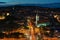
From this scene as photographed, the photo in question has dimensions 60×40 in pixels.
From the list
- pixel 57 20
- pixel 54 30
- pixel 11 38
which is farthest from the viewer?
pixel 57 20

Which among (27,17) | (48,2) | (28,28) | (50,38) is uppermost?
(48,2)

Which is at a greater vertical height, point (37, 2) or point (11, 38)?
point (37, 2)

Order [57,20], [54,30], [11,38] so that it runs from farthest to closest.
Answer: [57,20] < [54,30] < [11,38]

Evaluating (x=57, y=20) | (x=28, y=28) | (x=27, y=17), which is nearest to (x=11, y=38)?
(x=28, y=28)

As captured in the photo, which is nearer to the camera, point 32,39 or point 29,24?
point 32,39

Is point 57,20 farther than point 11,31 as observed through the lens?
Yes

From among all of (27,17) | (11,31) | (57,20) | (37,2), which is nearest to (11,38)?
(11,31)

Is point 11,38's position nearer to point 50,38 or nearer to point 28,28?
point 28,28

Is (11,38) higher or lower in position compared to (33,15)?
lower

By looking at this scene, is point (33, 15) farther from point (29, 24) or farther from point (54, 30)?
point (54, 30)
